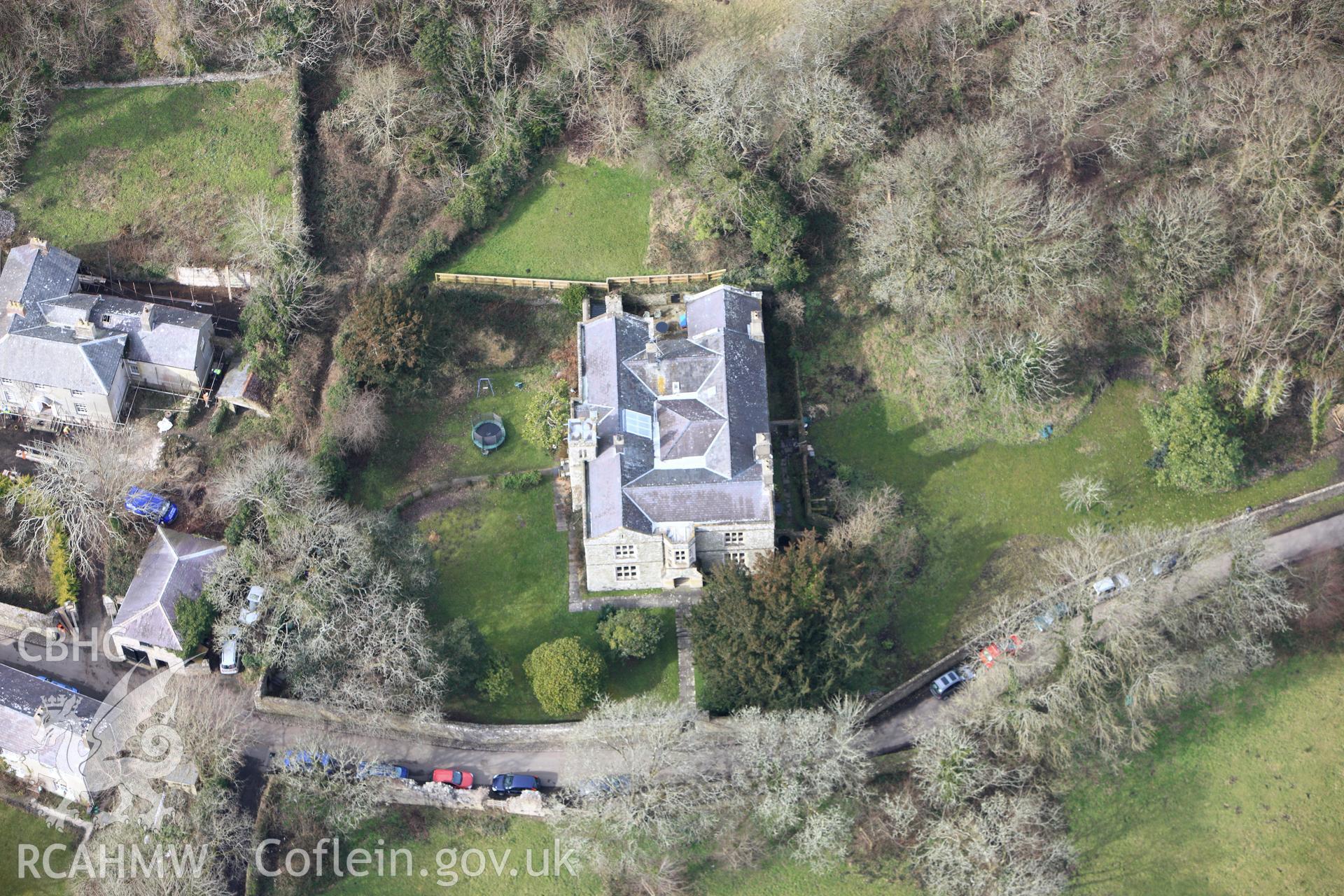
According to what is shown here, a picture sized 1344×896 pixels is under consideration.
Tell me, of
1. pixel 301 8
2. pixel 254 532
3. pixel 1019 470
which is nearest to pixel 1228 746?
pixel 1019 470

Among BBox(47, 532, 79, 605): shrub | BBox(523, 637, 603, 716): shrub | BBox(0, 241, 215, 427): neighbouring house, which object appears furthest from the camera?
BBox(0, 241, 215, 427): neighbouring house

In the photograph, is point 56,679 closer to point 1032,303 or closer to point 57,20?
point 57,20

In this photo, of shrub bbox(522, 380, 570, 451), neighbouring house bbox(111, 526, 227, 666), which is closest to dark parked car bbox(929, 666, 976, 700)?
shrub bbox(522, 380, 570, 451)

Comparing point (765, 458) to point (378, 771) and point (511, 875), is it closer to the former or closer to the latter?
point (511, 875)

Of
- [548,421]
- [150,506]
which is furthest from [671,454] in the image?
[150,506]

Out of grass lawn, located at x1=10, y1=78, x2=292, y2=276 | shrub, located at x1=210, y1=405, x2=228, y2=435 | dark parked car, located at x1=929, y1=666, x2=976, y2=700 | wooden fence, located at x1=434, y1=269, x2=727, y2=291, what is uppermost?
grass lawn, located at x1=10, y1=78, x2=292, y2=276

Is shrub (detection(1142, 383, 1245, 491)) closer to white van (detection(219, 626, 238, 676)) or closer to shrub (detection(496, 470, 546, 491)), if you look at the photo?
shrub (detection(496, 470, 546, 491))

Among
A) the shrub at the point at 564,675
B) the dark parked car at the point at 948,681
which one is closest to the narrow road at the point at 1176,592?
the dark parked car at the point at 948,681
